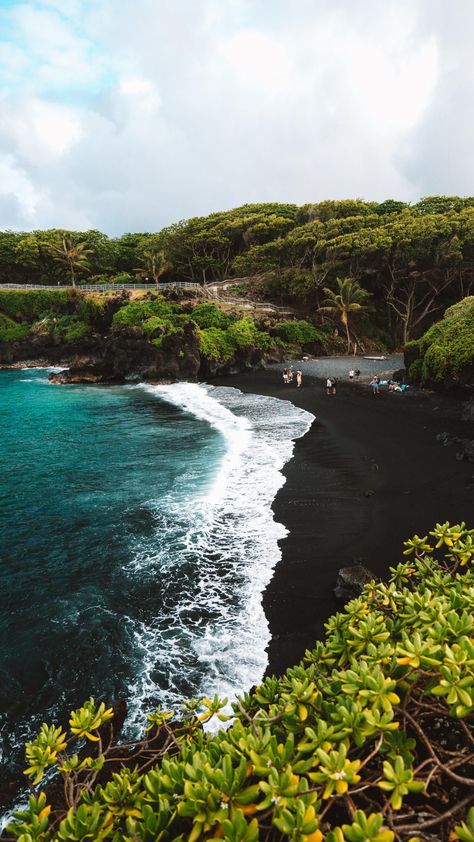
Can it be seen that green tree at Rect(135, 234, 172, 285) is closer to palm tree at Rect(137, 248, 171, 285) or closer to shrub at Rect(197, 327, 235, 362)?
palm tree at Rect(137, 248, 171, 285)

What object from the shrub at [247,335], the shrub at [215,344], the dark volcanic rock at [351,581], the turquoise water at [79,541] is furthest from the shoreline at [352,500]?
the shrub at [247,335]

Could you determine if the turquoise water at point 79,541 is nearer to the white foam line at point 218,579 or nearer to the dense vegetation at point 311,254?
the white foam line at point 218,579

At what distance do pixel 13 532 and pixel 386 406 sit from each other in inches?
774

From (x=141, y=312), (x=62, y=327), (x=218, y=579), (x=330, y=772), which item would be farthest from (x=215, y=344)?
(x=330, y=772)

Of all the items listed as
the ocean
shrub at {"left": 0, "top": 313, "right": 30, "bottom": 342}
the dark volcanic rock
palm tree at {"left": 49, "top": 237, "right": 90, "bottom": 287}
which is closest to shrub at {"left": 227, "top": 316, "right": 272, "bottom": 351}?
the ocean

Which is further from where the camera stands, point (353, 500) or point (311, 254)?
point (311, 254)

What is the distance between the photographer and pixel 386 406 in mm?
23500

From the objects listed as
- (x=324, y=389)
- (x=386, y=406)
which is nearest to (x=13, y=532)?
(x=386, y=406)

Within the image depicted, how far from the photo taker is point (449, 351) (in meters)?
22.5

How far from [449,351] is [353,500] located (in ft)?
47.7

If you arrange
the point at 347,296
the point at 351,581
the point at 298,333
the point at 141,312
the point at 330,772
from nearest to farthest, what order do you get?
the point at 330,772 → the point at 351,581 → the point at 141,312 → the point at 347,296 → the point at 298,333

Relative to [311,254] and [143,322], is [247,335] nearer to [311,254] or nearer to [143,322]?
[143,322]

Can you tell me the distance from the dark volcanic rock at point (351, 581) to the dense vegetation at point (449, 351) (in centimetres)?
1728

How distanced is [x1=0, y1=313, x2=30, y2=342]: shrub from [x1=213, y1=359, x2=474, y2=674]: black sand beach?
41.4 metres
